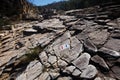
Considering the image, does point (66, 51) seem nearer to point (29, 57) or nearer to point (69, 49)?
point (69, 49)

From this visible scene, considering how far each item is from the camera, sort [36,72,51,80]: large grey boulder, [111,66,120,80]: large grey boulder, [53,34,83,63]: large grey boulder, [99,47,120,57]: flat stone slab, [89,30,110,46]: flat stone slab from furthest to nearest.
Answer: [89,30,110,46]: flat stone slab → [53,34,83,63]: large grey boulder → [99,47,120,57]: flat stone slab → [36,72,51,80]: large grey boulder → [111,66,120,80]: large grey boulder

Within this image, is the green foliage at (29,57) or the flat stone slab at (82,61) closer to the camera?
the flat stone slab at (82,61)

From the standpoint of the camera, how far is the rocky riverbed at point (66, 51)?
677cm

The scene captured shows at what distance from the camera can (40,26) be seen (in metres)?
12.0

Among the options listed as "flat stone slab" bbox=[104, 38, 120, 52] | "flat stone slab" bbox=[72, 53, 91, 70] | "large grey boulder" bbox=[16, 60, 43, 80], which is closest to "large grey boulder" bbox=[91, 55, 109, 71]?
"flat stone slab" bbox=[72, 53, 91, 70]

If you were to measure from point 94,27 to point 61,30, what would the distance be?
5.63 feet

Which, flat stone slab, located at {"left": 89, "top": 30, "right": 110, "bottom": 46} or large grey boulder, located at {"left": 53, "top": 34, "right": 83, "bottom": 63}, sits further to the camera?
flat stone slab, located at {"left": 89, "top": 30, "right": 110, "bottom": 46}

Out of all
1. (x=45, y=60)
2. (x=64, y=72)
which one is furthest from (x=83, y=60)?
(x=45, y=60)

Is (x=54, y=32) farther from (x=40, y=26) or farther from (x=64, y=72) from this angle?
(x=64, y=72)

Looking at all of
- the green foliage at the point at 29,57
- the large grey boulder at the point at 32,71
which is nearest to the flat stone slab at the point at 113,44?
the large grey boulder at the point at 32,71

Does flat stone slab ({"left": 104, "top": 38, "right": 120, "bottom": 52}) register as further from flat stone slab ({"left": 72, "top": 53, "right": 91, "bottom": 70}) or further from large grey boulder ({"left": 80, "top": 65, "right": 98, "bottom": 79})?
large grey boulder ({"left": 80, "top": 65, "right": 98, "bottom": 79})

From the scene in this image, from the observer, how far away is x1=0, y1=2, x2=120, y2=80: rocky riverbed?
22.2 feet

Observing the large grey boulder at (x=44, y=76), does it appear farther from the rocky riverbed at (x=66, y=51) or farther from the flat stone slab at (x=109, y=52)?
the flat stone slab at (x=109, y=52)

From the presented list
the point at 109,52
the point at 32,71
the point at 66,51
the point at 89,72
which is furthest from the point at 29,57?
the point at 109,52
